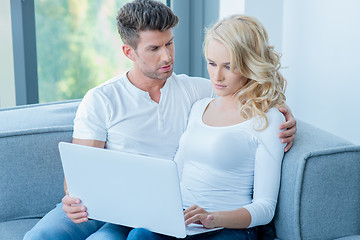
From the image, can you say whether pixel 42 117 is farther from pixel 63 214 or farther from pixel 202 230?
pixel 202 230

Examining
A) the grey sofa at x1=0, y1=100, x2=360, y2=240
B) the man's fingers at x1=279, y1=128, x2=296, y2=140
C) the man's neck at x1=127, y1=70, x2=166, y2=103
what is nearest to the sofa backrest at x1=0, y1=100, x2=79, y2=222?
the grey sofa at x1=0, y1=100, x2=360, y2=240

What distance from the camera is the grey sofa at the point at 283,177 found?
4.63 feet

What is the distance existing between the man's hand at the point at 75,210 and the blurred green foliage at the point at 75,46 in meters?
1.34

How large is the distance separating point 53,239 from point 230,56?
767 mm

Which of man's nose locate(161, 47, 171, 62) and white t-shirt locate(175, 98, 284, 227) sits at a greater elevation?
man's nose locate(161, 47, 171, 62)

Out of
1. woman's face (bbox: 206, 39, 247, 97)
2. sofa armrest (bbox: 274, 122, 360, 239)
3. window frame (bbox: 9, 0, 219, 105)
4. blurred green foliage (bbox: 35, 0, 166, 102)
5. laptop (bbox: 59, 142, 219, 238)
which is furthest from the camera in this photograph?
blurred green foliage (bbox: 35, 0, 166, 102)

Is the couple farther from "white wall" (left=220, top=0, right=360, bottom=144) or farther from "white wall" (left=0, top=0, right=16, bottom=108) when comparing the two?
"white wall" (left=0, top=0, right=16, bottom=108)

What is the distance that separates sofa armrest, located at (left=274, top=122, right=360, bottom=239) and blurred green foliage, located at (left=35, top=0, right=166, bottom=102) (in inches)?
61.8

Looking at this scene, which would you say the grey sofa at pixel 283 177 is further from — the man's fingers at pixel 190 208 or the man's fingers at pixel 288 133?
the man's fingers at pixel 190 208

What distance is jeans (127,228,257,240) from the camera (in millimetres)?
1307

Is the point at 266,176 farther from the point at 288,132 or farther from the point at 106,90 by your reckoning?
the point at 106,90

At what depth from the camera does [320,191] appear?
4.63ft

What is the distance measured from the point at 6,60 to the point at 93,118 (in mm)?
1100

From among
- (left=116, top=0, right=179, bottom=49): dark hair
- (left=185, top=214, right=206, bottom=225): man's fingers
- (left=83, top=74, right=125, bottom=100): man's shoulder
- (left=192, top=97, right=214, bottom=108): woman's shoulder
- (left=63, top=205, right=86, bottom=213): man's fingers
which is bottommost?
(left=63, top=205, right=86, bottom=213): man's fingers
